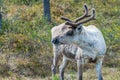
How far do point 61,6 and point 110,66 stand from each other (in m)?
6.06

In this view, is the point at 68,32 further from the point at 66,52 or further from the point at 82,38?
the point at 66,52

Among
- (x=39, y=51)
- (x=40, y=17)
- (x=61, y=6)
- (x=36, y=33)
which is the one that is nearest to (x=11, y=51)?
(x=39, y=51)

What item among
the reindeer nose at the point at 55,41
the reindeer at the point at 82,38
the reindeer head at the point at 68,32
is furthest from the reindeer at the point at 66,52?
the reindeer nose at the point at 55,41

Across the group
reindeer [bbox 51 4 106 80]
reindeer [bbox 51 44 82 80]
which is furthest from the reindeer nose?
reindeer [bbox 51 44 82 80]

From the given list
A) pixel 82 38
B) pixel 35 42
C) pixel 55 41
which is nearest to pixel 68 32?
pixel 55 41

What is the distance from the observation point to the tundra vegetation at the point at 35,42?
11.0 m

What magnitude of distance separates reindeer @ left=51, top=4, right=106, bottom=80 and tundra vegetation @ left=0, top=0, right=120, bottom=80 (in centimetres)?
110

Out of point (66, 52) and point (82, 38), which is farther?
point (66, 52)

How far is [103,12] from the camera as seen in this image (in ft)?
57.6

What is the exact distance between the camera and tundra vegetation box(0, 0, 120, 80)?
→ 11.0m

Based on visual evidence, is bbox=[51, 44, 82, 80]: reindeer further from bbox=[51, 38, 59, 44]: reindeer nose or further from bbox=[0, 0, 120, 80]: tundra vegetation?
bbox=[51, 38, 59, 44]: reindeer nose

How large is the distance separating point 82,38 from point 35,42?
3.98 m

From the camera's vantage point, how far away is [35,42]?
40.3 feet

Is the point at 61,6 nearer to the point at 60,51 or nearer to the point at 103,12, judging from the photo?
the point at 103,12
